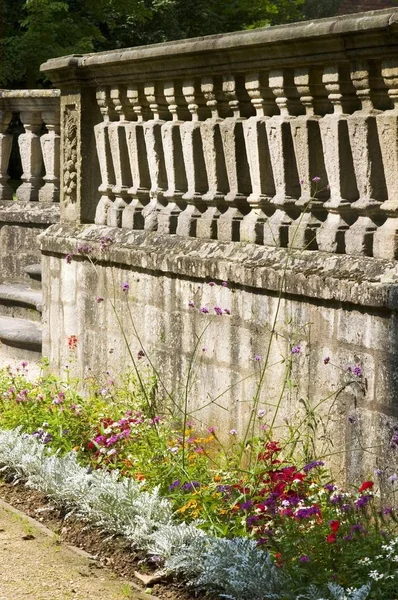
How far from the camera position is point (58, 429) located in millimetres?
6797

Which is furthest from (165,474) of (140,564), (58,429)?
(58,429)

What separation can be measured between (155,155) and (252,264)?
142 cm

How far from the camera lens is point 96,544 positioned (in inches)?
212

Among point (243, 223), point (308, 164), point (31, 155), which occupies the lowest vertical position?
point (243, 223)

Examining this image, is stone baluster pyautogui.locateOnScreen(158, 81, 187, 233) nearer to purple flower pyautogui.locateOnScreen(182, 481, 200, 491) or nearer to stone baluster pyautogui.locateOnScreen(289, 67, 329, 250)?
stone baluster pyautogui.locateOnScreen(289, 67, 329, 250)

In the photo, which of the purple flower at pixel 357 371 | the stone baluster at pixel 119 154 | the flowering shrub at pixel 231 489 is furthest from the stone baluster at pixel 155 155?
the purple flower at pixel 357 371

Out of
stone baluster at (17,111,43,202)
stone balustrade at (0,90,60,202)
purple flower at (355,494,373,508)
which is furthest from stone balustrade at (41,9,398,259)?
stone baluster at (17,111,43,202)

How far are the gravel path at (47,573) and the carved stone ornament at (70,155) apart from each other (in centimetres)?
298

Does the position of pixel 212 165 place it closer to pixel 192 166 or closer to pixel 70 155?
pixel 192 166

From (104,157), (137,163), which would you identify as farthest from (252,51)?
(104,157)

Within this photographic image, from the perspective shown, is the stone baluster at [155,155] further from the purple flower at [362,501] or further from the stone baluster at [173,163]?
the purple flower at [362,501]

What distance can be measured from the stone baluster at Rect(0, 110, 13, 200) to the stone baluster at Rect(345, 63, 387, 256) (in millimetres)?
5435

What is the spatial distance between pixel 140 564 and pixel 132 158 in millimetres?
3062

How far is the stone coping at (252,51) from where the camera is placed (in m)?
5.15
